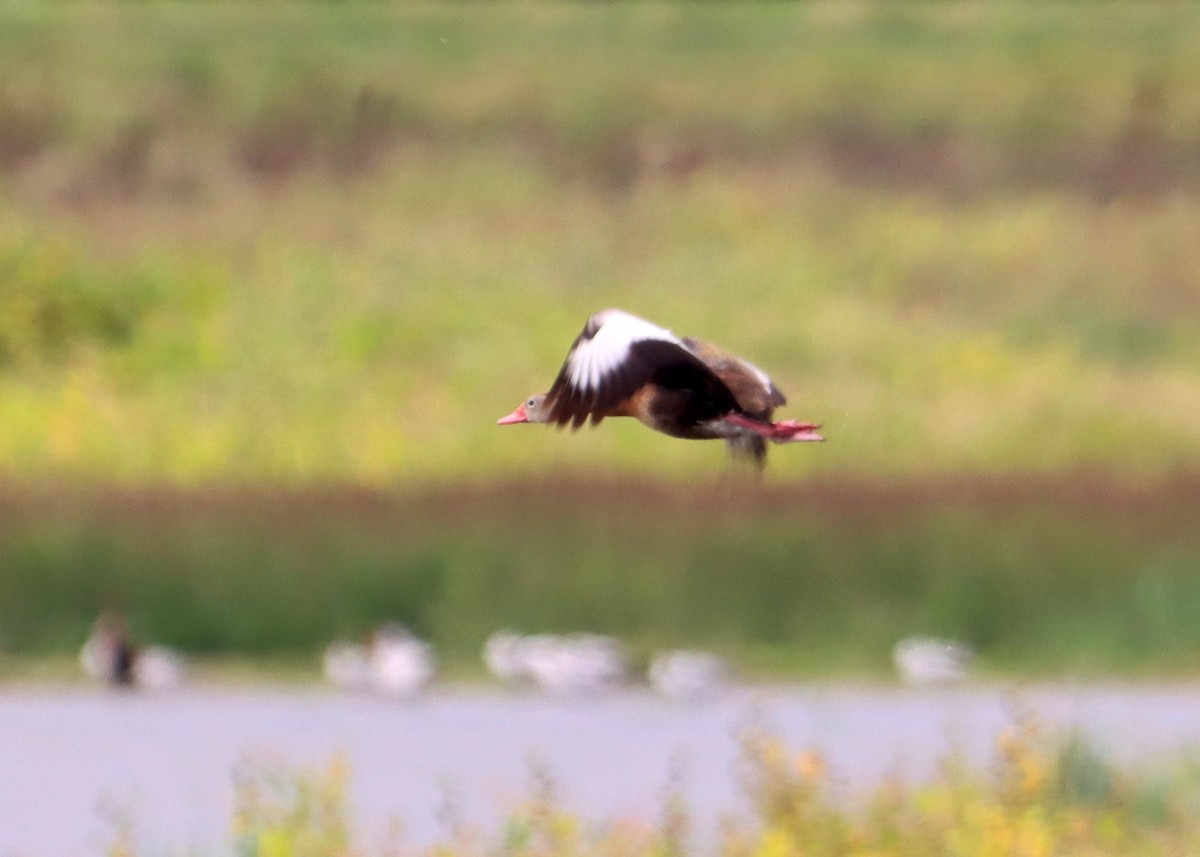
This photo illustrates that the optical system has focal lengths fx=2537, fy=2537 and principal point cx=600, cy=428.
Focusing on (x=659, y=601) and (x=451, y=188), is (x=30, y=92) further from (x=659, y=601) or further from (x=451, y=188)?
(x=659, y=601)

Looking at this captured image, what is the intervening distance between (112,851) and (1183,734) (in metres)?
3.89

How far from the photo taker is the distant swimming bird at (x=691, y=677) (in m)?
8.91

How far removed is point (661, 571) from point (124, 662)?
2.02 metres

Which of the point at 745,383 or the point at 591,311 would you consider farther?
the point at 591,311

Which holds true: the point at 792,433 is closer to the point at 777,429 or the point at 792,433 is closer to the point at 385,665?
the point at 777,429

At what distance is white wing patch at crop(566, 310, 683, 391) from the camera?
257cm

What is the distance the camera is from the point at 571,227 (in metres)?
14.0

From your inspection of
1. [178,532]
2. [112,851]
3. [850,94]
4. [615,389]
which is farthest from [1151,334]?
[615,389]

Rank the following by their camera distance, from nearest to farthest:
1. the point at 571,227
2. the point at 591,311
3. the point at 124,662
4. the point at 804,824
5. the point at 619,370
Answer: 1. the point at 619,370
2. the point at 804,824
3. the point at 124,662
4. the point at 591,311
5. the point at 571,227

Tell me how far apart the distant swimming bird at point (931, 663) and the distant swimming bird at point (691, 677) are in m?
0.67

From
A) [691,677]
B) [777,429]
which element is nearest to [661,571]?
[691,677]

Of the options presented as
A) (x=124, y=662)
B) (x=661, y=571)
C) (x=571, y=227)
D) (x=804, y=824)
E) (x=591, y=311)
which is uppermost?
(x=571, y=227)

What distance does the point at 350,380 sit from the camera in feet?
38.5

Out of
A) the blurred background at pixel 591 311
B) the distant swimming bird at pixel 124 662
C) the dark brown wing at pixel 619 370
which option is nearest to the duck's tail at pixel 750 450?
the dark brown wing at pixel 619 370
